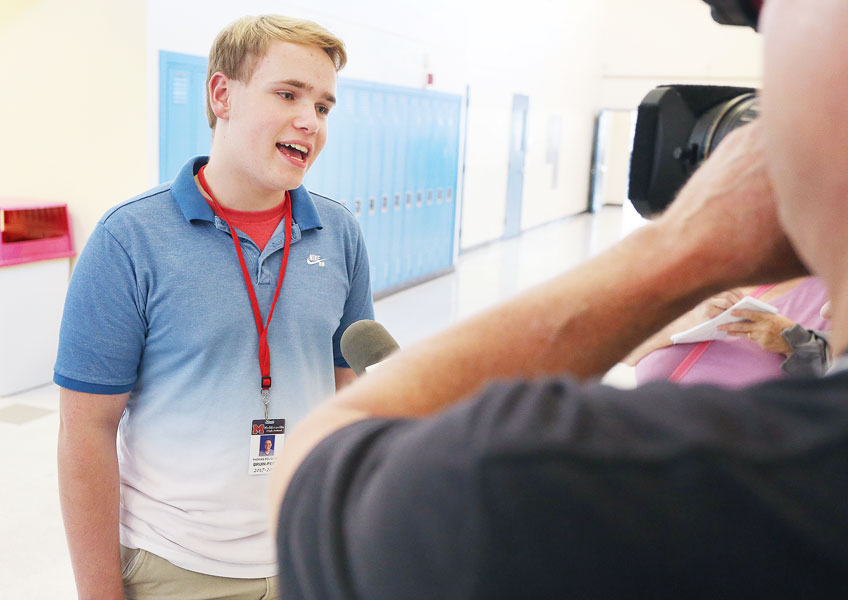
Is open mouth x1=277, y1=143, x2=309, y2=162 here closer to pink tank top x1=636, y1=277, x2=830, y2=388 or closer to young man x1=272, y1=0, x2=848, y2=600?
pink tank top x1=636, y1=277, x2=830, y2=388

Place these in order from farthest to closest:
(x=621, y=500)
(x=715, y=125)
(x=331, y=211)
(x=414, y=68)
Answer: (x=414, y=68) < (x=331, y=211) < (x=715, y=125) < (x=621, y=500)

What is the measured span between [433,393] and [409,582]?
14 centimetres

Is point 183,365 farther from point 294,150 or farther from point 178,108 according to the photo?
point 178,108

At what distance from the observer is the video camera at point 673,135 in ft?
2.97

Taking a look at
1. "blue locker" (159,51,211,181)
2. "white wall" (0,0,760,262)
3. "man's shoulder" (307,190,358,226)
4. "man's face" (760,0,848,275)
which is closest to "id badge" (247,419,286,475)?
"man's shoulder" (307,190,358,226)

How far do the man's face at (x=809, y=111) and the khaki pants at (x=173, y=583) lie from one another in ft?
4.11

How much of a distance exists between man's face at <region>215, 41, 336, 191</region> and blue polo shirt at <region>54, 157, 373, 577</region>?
13cm

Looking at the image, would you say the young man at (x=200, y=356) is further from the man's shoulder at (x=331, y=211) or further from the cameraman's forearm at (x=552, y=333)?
the cameraman's forearm at (x=552, y=333)

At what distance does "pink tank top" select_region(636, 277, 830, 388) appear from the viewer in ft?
5.49

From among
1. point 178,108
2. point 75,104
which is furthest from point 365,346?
point 75,104

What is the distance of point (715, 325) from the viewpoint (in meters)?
1.67

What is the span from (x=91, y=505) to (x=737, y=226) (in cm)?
127

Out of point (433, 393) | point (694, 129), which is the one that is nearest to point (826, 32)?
point (433, 393)

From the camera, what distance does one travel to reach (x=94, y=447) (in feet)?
4.59
